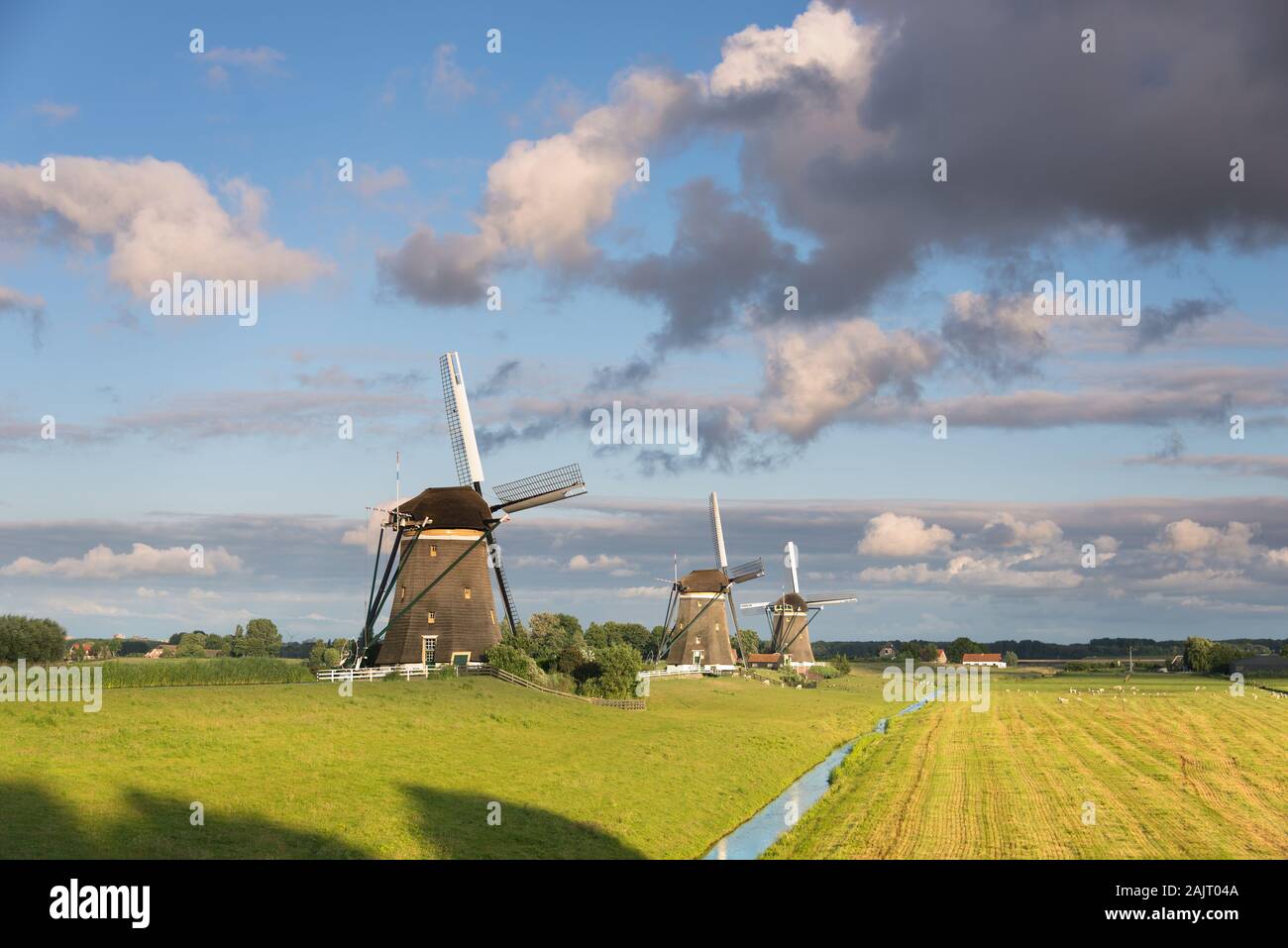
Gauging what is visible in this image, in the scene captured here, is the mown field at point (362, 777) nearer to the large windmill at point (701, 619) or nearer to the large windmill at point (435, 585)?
the large windmill at point (435, 585)

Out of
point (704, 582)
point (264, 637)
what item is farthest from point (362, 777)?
point (264, 637)

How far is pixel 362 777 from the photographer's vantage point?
3700 cm

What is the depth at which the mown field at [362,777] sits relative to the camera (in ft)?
92.6

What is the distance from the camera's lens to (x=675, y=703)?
8162 cm

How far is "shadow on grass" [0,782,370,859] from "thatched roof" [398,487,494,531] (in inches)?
1602

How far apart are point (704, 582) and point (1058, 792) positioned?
3488 inches

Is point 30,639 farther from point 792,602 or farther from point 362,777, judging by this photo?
point 792,602

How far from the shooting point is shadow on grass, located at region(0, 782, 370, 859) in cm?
2498

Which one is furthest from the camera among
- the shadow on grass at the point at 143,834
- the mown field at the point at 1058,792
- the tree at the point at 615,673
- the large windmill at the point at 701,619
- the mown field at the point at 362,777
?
the large windmill at the point at 701,619

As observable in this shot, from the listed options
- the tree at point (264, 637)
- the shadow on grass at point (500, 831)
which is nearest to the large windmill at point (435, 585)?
the shadow on grass at point (500, 831)

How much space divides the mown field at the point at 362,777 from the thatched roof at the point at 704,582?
7035cm

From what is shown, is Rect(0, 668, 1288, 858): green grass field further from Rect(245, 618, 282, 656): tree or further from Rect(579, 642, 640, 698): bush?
Rect(245, 618, 282, 656): tree
